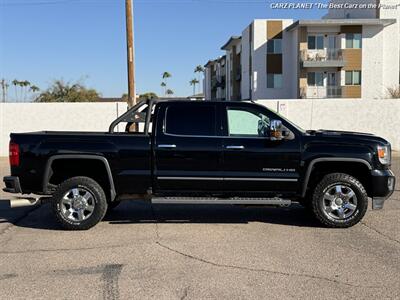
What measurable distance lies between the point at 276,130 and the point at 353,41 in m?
42.4

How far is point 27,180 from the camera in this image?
739cm

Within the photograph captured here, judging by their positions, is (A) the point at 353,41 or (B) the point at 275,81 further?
(B) the point at 275,81

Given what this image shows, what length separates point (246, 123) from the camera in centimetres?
762

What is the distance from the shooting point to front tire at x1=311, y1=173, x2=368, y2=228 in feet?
24.2

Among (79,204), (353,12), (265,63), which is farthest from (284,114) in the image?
(353,12)

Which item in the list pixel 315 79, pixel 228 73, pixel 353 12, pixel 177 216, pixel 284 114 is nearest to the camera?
pixel 177 216

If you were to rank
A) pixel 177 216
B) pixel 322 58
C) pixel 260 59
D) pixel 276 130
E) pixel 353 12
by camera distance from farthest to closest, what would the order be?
pixel 353 12
pixel 260 59
pixel 322 58
pixel 177 216
pixel 276 130

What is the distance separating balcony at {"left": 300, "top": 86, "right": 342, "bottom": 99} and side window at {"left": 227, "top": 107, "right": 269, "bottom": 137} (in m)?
39.8

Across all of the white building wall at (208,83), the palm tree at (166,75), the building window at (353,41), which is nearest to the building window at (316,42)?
the building window at (353,41)

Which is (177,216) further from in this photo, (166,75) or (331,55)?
(166,75)

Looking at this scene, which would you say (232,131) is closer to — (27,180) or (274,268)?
(274,268)

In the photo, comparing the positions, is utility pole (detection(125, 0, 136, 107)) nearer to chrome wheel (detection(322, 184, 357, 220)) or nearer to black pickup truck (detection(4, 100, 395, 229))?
black pickup truck (detection(4, 100, 395, 229))

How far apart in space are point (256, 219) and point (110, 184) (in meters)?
2.43

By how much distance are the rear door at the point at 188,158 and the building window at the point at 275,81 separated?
141 feet
